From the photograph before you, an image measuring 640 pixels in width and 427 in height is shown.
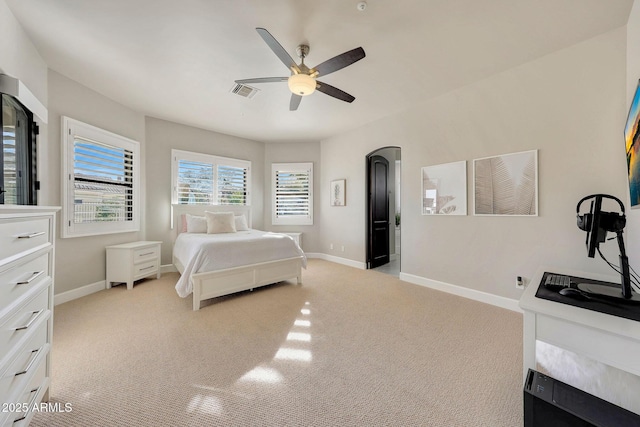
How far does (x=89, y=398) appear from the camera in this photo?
1.49 meters

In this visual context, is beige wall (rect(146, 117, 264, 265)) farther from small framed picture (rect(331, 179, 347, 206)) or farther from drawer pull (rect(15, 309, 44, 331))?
drawer pull (rect(15, 309, 44, 331))

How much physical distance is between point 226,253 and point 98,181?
226 centimetres

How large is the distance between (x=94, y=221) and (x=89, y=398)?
2.77m

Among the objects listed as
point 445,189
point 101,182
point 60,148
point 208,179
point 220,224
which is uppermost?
point 60,148

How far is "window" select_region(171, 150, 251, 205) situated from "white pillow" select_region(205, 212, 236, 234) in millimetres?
773

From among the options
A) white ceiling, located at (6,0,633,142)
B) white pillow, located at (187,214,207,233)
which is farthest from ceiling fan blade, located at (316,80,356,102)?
white pillow, located at (187,214,207,233)

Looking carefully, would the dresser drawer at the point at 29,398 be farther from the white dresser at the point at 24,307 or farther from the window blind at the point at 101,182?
the window blind at the point at 101,182

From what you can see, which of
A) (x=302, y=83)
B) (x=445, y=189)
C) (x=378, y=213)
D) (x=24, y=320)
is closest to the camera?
(x=24, y=320)

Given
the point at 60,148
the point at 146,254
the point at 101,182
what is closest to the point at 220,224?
the point at 146,254

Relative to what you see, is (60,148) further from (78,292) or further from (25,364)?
(25,364)

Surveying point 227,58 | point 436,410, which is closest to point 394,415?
point 436,410

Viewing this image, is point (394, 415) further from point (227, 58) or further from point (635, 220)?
point (227, 58)

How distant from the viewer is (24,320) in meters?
1.12

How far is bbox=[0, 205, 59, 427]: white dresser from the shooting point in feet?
3.14
